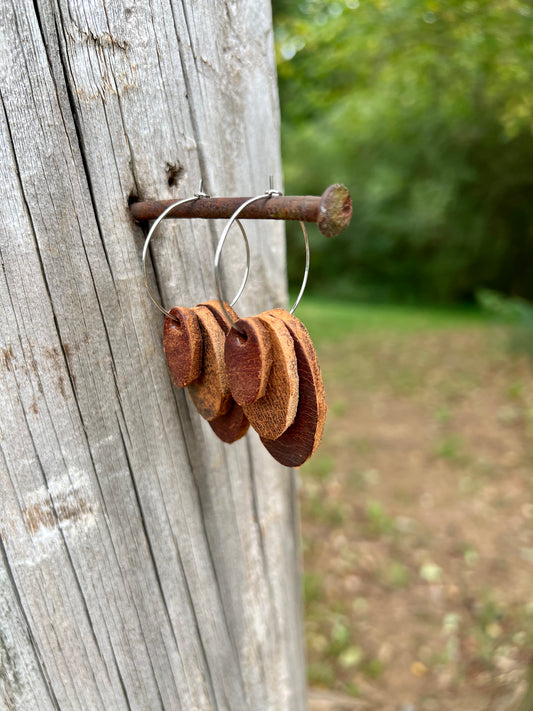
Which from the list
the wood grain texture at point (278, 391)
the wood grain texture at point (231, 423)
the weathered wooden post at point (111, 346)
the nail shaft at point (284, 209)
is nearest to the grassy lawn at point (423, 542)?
the weathered wooden post at point (111, 346)

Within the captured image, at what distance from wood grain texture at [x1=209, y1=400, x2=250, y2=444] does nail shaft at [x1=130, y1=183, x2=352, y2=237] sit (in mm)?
347

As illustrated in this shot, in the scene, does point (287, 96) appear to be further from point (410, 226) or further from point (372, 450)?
point (410, 226)

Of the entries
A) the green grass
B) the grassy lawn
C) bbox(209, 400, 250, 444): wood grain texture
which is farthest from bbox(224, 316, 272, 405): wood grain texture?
the green grass

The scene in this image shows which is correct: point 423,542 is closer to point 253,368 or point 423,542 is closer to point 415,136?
point 253,368

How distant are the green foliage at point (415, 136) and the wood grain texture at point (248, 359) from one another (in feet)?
11.6

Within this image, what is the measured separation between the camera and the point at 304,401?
34.6 inches

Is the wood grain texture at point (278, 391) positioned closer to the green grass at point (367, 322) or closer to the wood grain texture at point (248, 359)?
the wood grain texture at point (248, 359)

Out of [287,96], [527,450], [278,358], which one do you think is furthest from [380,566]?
[287,96]

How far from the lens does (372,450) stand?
17.7 ft

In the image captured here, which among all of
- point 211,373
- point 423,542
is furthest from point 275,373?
point 423,542

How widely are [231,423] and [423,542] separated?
11.5 feet

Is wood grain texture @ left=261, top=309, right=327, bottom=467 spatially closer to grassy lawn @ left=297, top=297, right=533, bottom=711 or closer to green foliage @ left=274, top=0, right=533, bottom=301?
grassy lawn @ left=297, top=297, right=533, bottom=711

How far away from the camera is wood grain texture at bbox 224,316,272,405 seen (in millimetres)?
824

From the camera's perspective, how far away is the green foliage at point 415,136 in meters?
4.15
